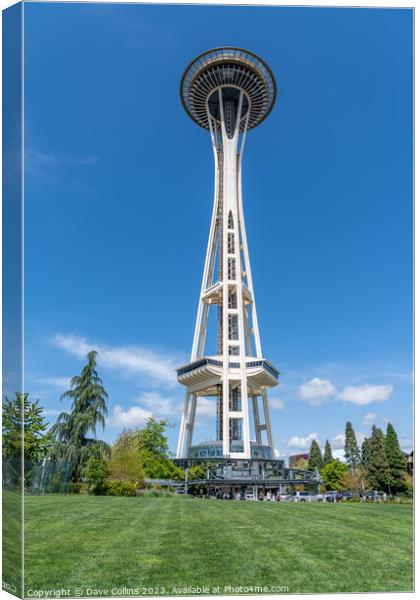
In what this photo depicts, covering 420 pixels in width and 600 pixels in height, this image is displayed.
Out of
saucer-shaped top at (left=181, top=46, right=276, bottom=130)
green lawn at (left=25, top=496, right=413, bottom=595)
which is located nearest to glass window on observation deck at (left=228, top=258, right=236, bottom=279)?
saucer-shaped top at (left=181, top=46, right=276, bottom=130)

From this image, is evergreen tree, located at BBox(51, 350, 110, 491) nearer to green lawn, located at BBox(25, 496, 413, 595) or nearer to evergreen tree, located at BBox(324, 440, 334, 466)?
green lawn, located at BBox(25, 496, 413, 595)

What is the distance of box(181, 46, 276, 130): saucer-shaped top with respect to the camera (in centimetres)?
4881

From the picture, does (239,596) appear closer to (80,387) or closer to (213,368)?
(80,387)

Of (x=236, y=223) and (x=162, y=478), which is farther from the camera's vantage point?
(x=236, y=223)

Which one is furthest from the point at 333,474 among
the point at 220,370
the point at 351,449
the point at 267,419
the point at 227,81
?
the point at 227,81

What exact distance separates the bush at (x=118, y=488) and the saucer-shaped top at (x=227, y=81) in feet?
128

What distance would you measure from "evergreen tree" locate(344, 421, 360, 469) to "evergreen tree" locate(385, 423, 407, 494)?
9.19 metres

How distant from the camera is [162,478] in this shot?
3331cm

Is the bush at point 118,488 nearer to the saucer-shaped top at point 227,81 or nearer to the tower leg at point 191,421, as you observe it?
the tower leg at point 191,421

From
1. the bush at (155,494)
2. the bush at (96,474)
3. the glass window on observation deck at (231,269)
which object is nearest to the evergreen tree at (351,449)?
the glass window on observation deck at (231,269)

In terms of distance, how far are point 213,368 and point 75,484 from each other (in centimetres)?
2148

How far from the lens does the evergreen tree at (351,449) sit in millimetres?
51184

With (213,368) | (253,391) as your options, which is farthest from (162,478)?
(253,391)

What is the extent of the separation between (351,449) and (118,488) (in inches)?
1422
